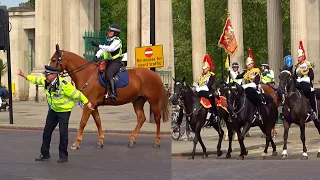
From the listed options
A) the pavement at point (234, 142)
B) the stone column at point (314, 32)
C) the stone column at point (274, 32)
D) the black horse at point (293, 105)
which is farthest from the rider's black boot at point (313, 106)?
the stone column at point (274, 32)

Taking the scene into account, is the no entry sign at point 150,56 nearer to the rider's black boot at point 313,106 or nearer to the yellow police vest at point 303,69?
the yellow police vest at point 303,69

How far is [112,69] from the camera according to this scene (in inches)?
715

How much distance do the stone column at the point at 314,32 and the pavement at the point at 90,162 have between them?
1984 cm

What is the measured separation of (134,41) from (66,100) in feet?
124

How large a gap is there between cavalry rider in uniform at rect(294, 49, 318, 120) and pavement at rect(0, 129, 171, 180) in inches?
138

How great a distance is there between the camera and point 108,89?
60.3 ft

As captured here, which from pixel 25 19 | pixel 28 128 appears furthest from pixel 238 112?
pixel 25 19

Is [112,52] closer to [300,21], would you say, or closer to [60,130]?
[60,130]

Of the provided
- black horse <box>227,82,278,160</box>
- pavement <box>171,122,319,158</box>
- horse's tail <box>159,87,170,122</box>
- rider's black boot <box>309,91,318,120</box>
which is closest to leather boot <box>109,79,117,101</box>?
horse's tail <box>159,87,170,122</box>

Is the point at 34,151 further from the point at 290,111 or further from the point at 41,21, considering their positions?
the point at 41,21

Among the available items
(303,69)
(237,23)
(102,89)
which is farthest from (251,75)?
(237,23)

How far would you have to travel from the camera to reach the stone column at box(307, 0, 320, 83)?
128 feet

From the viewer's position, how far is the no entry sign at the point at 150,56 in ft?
93.4

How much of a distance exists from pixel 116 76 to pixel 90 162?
11.5ft
